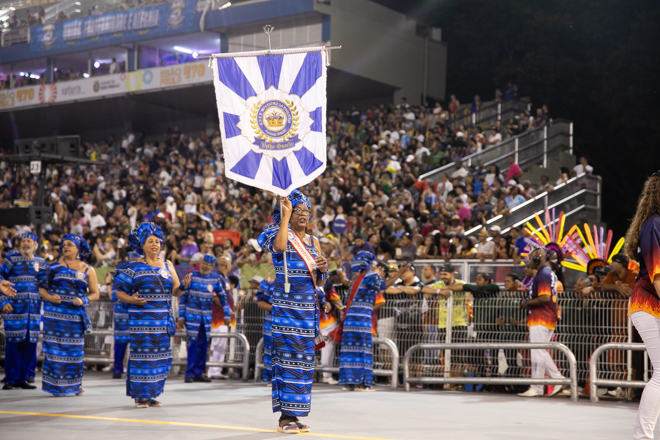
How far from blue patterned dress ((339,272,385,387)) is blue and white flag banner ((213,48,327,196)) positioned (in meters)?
3.83

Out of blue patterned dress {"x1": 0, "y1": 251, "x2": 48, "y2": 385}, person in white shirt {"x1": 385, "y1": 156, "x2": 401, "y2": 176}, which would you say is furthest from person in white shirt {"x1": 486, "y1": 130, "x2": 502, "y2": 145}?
blue patterned dress {"x1": 0, "y1": 251, "x2": 48, "y2": 385}

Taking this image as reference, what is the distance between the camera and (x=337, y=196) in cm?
1862

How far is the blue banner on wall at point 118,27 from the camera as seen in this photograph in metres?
28.5

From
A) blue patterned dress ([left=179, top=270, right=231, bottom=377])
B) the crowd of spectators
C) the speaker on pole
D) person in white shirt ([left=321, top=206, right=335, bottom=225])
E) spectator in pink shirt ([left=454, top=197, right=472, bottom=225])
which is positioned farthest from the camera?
person in white shirt ([left=321, top=206, right=335, bottom=225])

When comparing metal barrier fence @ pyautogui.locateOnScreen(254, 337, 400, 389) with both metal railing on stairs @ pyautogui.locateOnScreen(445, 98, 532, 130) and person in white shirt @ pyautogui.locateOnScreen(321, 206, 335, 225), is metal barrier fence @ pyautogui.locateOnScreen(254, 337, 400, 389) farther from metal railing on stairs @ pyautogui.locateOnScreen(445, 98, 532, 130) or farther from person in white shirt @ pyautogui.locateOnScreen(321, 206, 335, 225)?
metal railing on stairs @ pyautogui.locateOnScreen(445, 98, 532, 130)

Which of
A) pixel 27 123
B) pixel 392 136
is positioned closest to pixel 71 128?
pixel 27 123

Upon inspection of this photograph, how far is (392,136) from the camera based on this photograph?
21.4 meters

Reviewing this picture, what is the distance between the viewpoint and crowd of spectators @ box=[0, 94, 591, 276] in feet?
48.8

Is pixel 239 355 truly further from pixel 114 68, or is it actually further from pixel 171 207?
pixel 114 68

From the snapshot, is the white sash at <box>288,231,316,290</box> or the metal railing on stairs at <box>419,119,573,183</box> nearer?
the white sash at <box>288,231,316,290</box>

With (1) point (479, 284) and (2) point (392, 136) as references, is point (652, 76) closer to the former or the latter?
(2) point (392, 136)

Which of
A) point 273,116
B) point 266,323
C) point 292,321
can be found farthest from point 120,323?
point 292,321

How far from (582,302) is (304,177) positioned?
4694 mm

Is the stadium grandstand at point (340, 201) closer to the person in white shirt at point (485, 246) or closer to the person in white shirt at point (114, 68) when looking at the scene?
the person in white shirt at point (485, 246)
